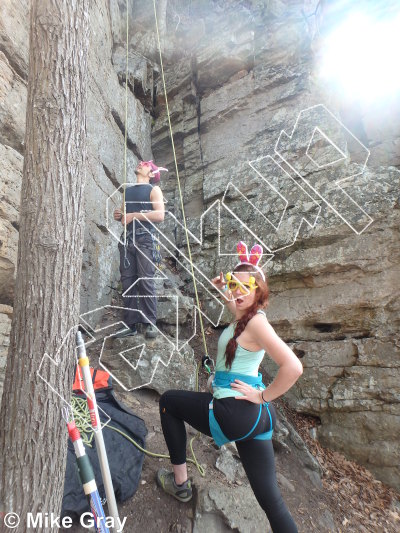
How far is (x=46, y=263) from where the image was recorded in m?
2.09

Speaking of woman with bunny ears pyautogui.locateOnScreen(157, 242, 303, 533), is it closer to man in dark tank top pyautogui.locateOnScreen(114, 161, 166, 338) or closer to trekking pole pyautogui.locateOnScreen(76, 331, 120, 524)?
trekking pole pyautogui.locateOnScreen(76, 331, 120, 524)

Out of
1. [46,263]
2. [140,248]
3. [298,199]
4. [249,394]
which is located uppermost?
[298,199]

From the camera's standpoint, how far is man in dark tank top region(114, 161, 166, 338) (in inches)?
170

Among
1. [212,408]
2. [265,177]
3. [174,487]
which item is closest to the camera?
[212,408]

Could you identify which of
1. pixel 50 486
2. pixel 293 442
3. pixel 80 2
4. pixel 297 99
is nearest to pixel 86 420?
pixel 50 486

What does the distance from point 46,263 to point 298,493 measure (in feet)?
12.0

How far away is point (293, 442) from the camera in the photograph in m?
4.25

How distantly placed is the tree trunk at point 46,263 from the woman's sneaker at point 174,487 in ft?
3.53

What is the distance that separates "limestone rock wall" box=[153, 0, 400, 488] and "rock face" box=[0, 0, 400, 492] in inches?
1.0

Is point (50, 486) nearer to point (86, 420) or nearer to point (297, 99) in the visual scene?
point (86, 420)

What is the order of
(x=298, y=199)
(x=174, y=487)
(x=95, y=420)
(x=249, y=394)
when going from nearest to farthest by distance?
(x=95, y=420) < (x=249, y=394) < (x=174, y=487) < (x=298, y=199)

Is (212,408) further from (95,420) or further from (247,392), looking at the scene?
(95,420)

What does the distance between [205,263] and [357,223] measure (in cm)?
286

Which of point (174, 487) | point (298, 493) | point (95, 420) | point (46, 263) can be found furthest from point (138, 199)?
point (298, 493)
